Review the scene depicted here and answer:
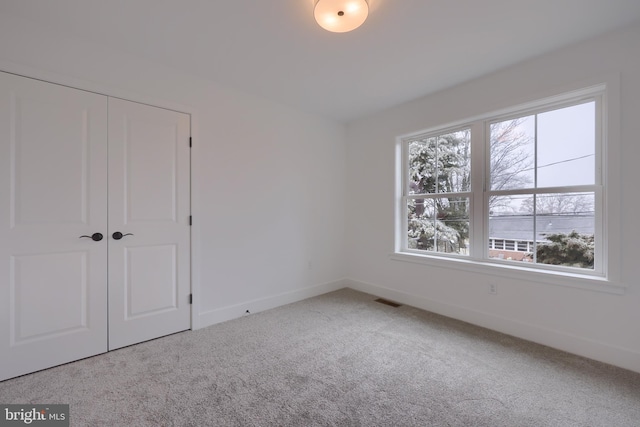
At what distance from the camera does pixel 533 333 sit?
2430mm

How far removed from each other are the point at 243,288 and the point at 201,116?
191 cm

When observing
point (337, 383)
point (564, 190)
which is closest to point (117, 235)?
point (337, 383)

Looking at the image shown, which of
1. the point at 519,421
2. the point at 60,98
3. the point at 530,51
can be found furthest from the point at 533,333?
the point at 60,98

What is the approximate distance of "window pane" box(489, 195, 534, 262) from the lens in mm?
2592

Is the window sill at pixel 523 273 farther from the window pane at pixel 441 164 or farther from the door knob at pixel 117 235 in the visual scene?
the door knob at pixel 117 235

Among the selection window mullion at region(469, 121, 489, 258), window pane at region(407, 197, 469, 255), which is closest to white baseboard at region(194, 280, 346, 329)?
window pane at region(407, 197, 469, 255)

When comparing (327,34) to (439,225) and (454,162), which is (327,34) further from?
(439,225)

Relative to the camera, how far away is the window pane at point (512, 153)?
2.60 metres

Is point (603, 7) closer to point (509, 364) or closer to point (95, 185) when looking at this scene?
point (509, 364)

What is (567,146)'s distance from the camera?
239cm

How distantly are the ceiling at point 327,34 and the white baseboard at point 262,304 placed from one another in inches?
96.1

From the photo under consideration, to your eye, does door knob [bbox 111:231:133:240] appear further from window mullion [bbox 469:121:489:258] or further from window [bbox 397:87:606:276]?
window mullion [bbox 469:121:489:258]

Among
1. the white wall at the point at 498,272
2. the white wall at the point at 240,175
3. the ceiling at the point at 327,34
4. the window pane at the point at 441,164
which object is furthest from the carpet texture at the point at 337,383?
the ceiling at the point at 327,34

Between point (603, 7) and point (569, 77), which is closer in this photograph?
point (603, 7)
